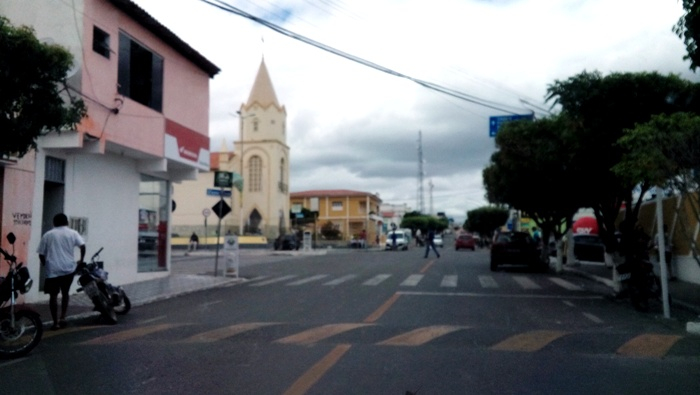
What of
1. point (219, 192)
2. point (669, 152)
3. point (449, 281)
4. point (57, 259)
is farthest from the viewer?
point (219, 192)

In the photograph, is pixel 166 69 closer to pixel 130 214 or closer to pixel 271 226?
pixel 130 214

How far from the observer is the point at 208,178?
216ft

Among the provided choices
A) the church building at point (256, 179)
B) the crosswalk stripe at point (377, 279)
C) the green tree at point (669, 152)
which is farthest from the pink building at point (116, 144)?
the church building at point (256, 179)

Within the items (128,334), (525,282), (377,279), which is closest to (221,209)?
(377,279)

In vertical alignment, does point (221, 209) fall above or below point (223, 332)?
above

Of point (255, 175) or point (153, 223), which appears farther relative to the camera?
point (255, 175)

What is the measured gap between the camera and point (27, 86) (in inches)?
400

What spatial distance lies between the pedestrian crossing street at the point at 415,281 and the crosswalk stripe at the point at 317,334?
7.61 metres

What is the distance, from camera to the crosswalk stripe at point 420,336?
940 centimetres

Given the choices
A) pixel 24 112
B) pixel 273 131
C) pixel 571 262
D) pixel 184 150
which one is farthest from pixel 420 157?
pixel 24 112

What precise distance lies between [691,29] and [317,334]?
688 cm

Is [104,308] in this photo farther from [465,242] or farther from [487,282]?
[465,242]

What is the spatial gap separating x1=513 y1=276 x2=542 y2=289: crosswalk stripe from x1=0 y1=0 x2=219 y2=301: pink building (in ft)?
35.6

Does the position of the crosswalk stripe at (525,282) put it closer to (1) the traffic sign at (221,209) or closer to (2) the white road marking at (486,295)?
(2) the white road marking at (486,295)
